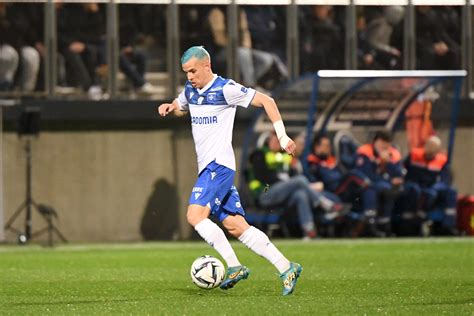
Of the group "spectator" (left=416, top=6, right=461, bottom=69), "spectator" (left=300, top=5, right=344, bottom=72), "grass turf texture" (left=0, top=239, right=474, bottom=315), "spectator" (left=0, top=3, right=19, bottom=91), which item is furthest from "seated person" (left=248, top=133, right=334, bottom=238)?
"spectator" (left=0, top=3, right=19, bottom=91)

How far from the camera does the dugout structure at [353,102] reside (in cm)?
2692

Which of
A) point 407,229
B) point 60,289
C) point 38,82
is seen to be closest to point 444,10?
point 407,229

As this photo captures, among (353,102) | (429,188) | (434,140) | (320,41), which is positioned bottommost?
(429,188)

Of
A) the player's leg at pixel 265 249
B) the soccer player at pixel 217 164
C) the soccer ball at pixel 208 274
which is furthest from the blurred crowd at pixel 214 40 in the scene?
the player's leg at pixel 265 249

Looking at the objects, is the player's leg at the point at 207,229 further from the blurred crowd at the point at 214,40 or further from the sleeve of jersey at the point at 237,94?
the blurred crowd at the point at 214,40

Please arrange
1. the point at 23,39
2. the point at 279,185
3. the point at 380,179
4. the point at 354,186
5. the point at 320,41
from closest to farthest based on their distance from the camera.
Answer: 1. the point at 279,185
2. the point at 354,186
3. the point at 380,179
4. the point at 23,39
5. the point at 320,41

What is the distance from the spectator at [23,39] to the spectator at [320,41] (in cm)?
512

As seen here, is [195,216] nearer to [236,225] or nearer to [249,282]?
[236,225]

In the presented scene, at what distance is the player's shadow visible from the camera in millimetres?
27578

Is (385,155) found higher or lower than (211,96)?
lower

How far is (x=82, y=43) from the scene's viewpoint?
2756 cm

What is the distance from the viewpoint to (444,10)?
29.0 metres

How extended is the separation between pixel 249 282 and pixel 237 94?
2.47 meters

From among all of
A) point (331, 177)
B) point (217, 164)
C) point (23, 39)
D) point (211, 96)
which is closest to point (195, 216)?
point (217, 164)
